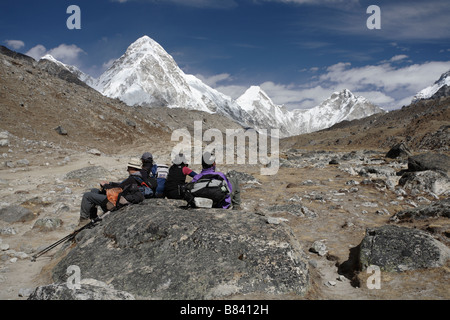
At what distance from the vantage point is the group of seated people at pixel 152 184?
25.1 feet

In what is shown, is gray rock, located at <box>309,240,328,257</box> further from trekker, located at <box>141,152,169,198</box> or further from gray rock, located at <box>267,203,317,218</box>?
trekker, located at <box>141,152,169,198</box>

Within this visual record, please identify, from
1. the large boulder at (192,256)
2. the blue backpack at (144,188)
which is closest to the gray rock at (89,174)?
the blue backpack at (144,188)

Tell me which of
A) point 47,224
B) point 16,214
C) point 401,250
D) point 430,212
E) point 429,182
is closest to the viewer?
point 401,250

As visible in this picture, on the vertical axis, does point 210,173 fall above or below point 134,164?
below

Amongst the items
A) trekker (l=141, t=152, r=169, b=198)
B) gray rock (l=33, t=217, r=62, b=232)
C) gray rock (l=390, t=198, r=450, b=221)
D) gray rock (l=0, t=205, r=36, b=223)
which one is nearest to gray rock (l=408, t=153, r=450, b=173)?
gray rock (l=390, t=198, r=450, b=221)

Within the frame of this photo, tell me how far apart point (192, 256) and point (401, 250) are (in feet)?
14.5

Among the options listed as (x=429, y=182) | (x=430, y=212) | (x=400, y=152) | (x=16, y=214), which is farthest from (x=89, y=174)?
(x=400, y=152)

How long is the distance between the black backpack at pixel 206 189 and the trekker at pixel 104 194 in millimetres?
1739

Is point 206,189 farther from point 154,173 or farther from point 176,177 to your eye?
point 154,173

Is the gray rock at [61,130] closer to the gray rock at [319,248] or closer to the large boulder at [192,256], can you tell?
the large boulder at [192,256]

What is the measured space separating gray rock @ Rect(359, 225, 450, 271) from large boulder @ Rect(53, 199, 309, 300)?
1.76 meters

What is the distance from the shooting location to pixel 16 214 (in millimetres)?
10031
